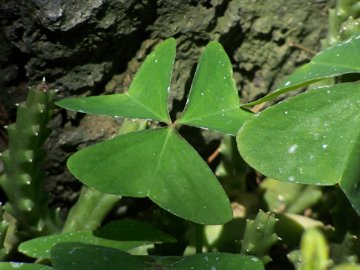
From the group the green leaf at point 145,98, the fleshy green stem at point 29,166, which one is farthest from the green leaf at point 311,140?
the fleshy green stem at point 29,166

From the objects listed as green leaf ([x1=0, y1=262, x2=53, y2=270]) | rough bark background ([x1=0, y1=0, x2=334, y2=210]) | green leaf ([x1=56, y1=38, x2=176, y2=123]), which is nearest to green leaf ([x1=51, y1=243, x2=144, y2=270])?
green leaf ([x1=0, y1=262, x2=53, y2=270])

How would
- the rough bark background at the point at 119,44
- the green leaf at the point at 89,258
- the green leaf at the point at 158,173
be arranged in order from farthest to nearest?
1. the rough bark background at the point at 119,44
2. the green leaf at the point at 158,173
3. the green leaf at the point at 89,258

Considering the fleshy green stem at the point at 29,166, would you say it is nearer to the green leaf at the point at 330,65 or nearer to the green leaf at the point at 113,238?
the green leaf at the point at 113,238

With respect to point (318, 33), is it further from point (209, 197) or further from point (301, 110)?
point (209, 197)

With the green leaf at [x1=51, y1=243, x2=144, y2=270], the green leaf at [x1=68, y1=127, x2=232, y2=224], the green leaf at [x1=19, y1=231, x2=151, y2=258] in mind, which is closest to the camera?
the green leaf at [x1=51, y1=243, x2=144, y2=270]

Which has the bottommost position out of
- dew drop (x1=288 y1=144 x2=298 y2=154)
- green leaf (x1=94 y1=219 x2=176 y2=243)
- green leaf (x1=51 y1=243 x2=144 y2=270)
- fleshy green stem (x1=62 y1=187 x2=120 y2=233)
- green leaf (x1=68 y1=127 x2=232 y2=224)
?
fleshy green stem (x1=62 y1=187 x2=120 y2=233)

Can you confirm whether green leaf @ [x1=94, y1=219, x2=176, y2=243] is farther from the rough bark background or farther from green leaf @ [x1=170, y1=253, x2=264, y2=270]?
the rough bark background
